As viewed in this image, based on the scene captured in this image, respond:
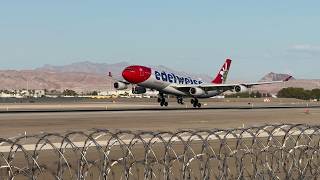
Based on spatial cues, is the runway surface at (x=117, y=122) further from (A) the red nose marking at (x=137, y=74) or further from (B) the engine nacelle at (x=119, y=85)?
(B) the engine nacelle at (x=119, y=85)

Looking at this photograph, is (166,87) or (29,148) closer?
(29,148)

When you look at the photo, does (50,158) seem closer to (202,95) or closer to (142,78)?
(142,78)

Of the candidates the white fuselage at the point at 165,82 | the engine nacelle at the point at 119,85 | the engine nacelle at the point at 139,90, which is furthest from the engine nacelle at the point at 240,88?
the engine nacelle at the point at 119,85

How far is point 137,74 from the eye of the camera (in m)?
84.7

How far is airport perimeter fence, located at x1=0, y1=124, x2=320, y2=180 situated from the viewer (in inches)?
535

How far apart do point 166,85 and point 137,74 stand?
5521 millimetres

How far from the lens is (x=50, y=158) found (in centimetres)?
2277

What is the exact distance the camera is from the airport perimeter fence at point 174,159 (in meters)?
13.6

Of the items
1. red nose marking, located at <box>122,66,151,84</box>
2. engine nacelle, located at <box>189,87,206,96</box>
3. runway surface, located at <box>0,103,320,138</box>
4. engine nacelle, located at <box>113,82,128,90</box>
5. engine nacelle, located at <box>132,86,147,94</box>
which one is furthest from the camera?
engine nacelle, located at <box>132,86,147,94</box>

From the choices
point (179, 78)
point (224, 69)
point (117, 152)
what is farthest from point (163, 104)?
point (117, 152)

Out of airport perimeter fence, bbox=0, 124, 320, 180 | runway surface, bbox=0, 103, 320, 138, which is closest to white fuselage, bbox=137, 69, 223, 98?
runway surface, bbox=0, 103, 320, 138

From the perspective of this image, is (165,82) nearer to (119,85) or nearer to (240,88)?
(119,85)

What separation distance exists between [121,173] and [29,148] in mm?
8967

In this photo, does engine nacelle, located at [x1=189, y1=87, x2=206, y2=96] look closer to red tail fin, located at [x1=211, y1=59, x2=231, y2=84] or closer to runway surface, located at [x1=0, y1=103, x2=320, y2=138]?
red tail fin, located at [x1=211, y1=59, x2=231, y2=84]
